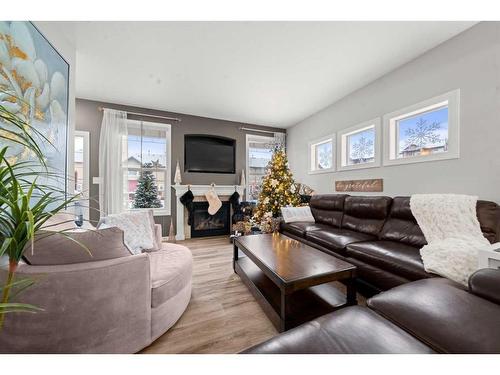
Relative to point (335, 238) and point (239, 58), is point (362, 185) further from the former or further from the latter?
point (239, 58)

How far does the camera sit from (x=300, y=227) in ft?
9.53

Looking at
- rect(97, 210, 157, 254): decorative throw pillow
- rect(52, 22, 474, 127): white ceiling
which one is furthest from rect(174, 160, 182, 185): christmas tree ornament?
rect(97, 210, 157, 254): decorative throw pillow

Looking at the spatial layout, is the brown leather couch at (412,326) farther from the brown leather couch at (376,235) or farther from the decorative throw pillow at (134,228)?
the decorative throw pillow at (134,228)

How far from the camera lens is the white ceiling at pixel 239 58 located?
6.29 ft

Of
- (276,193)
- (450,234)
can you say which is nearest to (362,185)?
(450,234)

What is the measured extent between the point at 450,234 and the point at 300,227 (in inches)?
61.9

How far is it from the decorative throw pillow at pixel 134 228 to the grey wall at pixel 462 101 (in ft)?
10.1

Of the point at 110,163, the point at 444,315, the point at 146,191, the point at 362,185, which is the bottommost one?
the point at 444,315

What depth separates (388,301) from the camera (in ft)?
3.19

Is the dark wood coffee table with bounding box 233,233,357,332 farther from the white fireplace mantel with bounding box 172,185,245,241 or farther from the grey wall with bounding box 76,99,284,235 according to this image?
the grey wall with bounding box 76,99,284,235

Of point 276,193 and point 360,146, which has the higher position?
point 360,146
